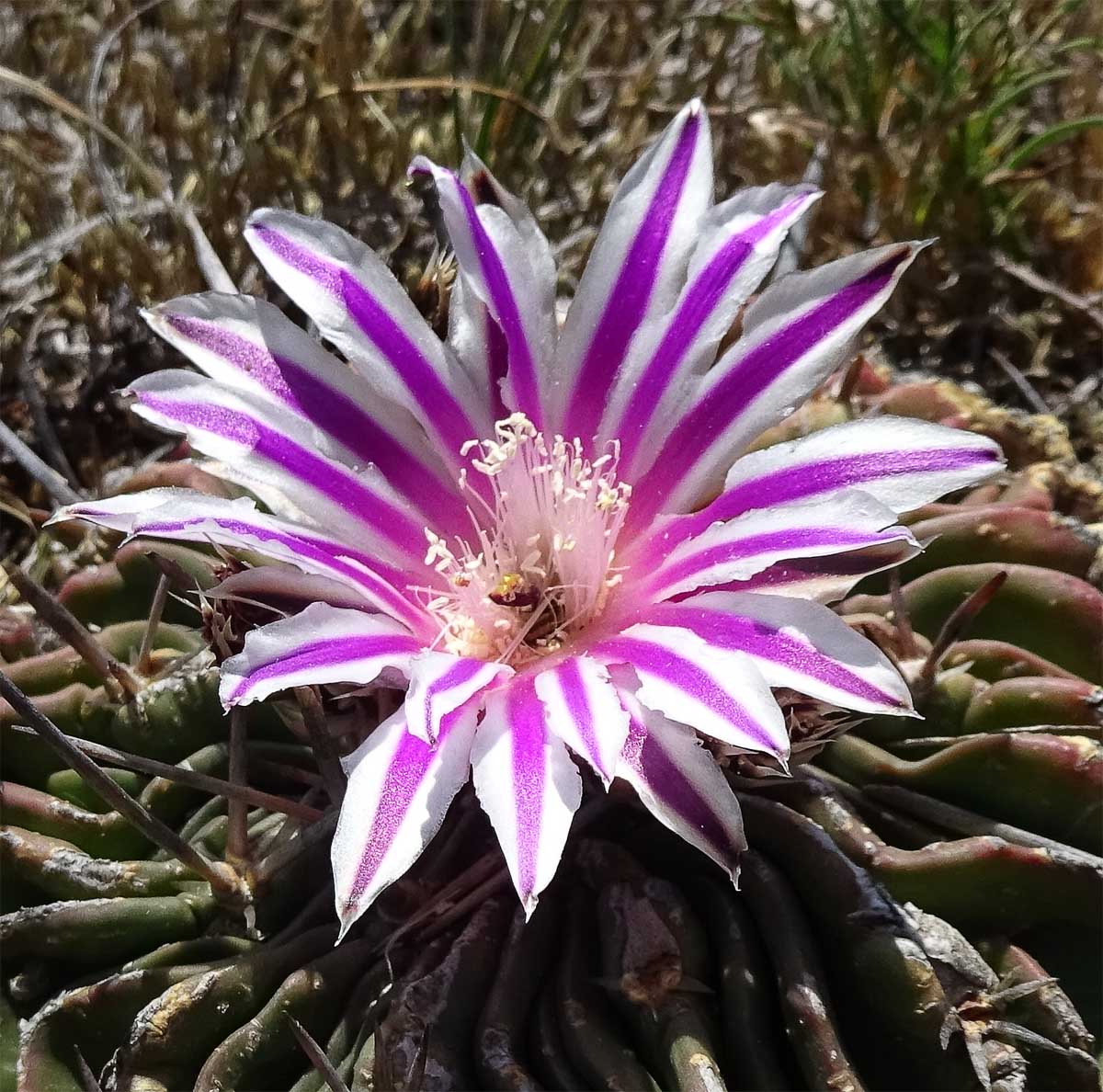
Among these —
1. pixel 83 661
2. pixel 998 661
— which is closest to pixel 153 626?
pixel 83 661

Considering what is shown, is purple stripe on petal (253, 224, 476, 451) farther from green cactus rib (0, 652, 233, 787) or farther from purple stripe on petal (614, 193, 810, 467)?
green cactus rib (0, 652, 233, 787)

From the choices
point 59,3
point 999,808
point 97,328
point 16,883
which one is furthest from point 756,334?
point 59,3

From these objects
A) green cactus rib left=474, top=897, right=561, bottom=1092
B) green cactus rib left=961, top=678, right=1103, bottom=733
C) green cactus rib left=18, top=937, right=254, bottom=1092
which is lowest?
green cactus rib left=474, top=897, right=561, bottom=1092

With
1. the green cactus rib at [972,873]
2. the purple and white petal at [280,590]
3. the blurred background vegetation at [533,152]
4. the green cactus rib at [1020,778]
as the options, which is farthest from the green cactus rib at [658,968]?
the blurred background vegetation at [533,152]

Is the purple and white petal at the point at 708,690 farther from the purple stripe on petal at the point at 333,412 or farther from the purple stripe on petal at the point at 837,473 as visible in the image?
the purple stripe on petal at the point at 333,412

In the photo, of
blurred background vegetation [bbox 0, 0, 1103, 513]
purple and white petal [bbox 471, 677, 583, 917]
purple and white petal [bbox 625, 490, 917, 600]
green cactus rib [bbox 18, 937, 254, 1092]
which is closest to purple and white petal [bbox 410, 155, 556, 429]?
purple and white petal [bbox 625, 490, 917, 600]
